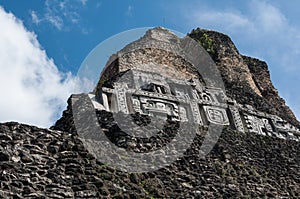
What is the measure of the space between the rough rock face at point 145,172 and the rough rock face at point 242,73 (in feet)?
0.52

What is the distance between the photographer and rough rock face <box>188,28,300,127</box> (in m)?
12.6

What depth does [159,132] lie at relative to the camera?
865 centimetres

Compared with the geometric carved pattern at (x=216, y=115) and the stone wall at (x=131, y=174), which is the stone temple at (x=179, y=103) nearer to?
the geometric carved pattern at (x=216, y=115)

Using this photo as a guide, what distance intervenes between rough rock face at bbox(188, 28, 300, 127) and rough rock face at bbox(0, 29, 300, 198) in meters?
0.16

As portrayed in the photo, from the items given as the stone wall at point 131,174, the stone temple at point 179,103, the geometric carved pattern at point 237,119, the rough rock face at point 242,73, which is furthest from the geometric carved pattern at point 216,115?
the rough rock face at point 242,73

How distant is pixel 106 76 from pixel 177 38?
11.5 ft

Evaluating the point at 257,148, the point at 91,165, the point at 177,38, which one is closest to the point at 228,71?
the point at 177,38

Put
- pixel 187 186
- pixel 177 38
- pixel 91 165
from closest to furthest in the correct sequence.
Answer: pixel 91 165
pixel 187 186
pixel 177 38

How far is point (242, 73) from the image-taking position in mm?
14406

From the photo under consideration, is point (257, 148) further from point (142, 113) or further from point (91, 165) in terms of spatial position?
point (91, 165)

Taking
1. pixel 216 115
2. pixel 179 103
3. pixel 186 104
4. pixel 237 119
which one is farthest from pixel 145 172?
pixel 237 119

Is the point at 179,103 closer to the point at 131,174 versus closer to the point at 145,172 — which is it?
the point at 145,172

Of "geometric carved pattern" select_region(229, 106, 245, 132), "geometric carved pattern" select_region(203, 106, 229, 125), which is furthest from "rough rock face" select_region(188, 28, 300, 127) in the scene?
"geometric carved pattern" select_region(203, 106, 229, 125)

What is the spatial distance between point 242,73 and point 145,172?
25.6 ft
